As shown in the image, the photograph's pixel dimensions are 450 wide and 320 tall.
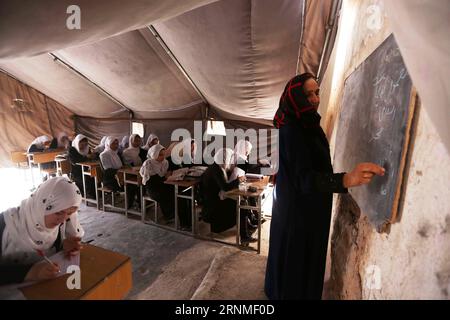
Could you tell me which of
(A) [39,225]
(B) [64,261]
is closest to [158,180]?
(A) [39,225]

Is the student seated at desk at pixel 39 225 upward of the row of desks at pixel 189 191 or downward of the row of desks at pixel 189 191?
upward

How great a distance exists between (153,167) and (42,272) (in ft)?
9.36

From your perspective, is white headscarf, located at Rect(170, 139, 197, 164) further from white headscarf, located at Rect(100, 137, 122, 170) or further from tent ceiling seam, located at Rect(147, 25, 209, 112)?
tent ceiling seam, located at Rect(147, 25, 209, 112)

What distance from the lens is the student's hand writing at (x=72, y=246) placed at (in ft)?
3.85

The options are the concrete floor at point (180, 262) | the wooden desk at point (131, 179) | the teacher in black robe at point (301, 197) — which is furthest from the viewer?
the wooden desk at point (131, 179)

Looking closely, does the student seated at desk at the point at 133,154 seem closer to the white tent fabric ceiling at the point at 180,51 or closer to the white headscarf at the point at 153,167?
the white tent fabric ceiling at the point at 180,51

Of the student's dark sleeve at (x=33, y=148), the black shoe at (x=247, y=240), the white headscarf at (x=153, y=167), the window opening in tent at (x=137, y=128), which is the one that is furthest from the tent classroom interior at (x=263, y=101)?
the window opening in tent at (x=137, y=128)

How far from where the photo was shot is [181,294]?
2.25m

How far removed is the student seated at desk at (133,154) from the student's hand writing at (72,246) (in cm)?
385

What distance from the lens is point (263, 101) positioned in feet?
12.8

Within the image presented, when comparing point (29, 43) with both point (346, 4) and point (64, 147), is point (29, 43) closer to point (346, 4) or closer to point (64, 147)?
point (346, 4)

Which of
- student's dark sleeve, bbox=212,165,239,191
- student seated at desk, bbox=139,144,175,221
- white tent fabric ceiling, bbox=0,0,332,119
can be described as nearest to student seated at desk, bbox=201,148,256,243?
student's dark sleeve, bbox=212,165,239,191
